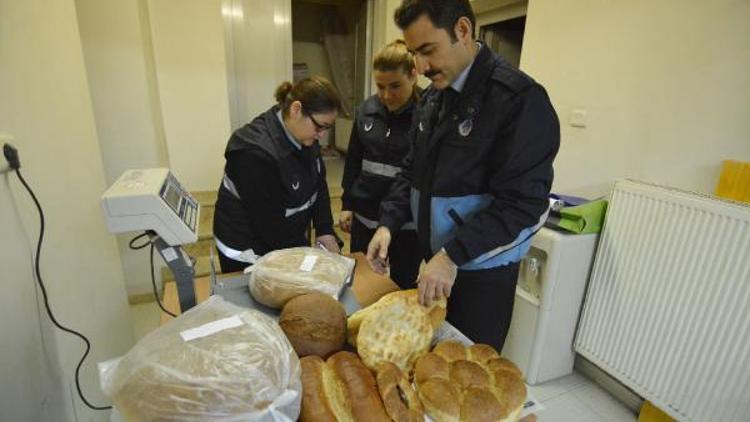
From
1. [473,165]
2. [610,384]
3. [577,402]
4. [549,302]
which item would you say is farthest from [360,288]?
[610,384]

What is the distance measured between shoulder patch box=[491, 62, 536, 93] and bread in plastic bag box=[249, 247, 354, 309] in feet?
2.02

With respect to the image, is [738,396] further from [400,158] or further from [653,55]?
[400,158]

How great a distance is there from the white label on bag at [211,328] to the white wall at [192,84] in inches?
83.7

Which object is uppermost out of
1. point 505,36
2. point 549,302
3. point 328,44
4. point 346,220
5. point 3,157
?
point 328,44

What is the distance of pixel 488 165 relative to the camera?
93 cm

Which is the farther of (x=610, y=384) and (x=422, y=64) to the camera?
(x=610, y=384)

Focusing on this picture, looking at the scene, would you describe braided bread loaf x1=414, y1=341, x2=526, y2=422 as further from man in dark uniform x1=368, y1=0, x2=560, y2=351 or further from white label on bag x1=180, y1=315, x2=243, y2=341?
white label on bag x1=180, y1=315, x2=243, y2=341

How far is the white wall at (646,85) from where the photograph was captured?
1309 mm

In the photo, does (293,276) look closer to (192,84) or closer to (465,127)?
(465,127)

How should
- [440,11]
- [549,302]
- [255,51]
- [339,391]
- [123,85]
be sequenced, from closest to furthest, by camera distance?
[339,391] → [440,11] → [549,302] → [123,85] → [255,51]

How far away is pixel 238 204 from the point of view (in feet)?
4.24

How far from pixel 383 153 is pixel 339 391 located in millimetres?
1123

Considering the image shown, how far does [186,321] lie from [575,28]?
6.54 ft

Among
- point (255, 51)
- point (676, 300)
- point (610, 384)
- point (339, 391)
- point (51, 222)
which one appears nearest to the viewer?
point (339, 391)
